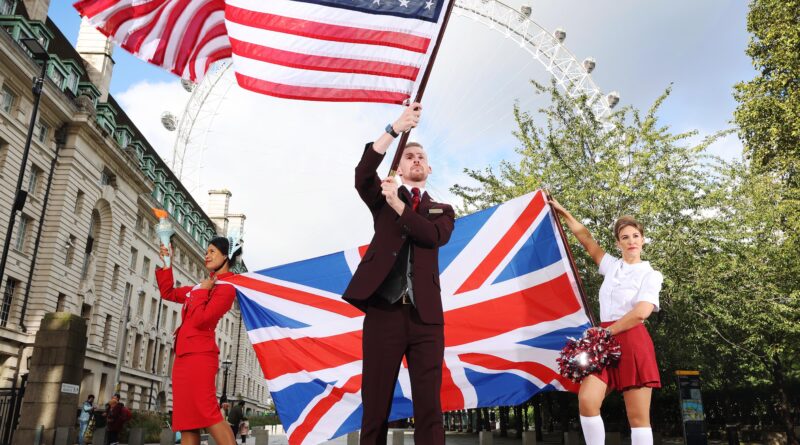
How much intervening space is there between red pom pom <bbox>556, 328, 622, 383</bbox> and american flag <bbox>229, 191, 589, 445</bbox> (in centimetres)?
163

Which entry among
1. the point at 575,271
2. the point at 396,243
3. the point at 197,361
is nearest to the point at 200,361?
the point at 197,361

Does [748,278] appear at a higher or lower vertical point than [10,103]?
lower

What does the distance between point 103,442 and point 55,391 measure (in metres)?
5.17

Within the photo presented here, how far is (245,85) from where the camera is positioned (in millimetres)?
6285

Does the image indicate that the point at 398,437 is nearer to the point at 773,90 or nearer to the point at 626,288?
the point at 626,288

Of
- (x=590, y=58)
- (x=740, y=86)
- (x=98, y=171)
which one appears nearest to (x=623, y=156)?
(x=740, y=86)

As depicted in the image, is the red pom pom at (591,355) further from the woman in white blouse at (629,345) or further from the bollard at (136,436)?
the bollard at (136,436)

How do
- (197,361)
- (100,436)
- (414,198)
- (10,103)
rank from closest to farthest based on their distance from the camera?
(414,198) → (197,361) → (100,436) → (10,103)

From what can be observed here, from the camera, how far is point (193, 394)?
5.17 metres

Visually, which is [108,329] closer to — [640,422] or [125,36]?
[125,36]

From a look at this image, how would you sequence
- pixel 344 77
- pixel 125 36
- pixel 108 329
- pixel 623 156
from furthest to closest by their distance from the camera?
pixel 108 329
pixel 623 156
pixel 125 36
pixel 344 77

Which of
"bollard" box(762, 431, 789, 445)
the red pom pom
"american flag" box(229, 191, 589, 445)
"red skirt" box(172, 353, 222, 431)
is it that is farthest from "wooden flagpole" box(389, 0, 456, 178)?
"bollard" box(762, 431, 789, 445)

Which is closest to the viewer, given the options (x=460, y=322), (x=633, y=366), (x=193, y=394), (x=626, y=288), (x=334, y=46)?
(x=633, y=366)

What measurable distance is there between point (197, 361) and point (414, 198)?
2.51 meters
